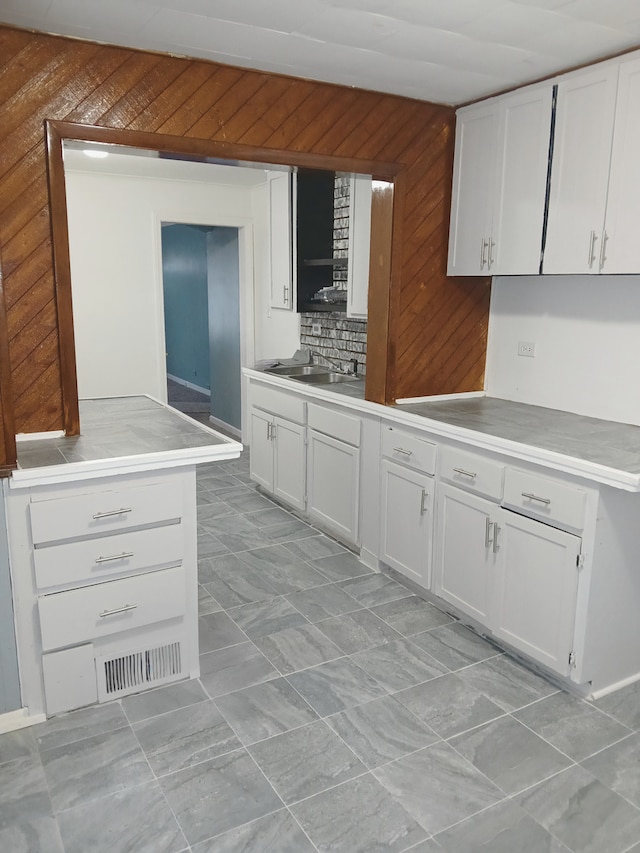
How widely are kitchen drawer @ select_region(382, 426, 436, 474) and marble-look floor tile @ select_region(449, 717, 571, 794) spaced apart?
3.68 ft

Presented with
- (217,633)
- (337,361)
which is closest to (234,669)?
(217,633)

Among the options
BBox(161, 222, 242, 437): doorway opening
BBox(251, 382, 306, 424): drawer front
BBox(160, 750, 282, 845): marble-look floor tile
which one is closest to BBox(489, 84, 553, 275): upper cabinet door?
BBox(251, 382, 306, 424): drawer front

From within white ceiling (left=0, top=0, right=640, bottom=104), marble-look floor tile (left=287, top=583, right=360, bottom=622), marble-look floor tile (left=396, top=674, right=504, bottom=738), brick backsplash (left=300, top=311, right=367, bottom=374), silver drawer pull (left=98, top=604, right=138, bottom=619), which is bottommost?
marble-look floor tile (left=396, top=674, right=504, bottom=738)

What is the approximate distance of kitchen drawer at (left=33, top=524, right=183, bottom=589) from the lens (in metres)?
2.19

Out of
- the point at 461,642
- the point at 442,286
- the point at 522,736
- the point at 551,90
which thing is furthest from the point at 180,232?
the point at 522,736

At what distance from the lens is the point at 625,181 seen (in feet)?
8.23

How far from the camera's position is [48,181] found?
2393 millimetres

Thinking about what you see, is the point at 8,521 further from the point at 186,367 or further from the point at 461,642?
the point at 186,367

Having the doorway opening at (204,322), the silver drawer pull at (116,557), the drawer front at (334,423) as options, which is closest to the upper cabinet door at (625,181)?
the drawer front at (334,423)

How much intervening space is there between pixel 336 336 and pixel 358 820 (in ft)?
10.8

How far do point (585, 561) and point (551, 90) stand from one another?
1925mm

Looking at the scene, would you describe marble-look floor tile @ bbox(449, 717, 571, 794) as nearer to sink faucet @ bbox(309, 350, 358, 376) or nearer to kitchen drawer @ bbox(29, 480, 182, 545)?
kitchen drawer @ bbox(29, 480, 182, 545)

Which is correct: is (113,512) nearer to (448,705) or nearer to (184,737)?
(184,737)

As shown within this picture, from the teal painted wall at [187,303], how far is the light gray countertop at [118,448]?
18.5 feet
